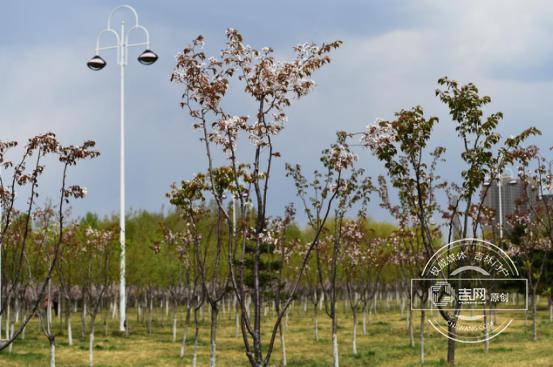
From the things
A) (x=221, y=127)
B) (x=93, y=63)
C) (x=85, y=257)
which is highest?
(x=93, y=63)

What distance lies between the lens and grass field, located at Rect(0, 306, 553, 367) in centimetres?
2691

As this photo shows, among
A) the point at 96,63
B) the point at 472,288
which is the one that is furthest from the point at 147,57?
the point at 472,288

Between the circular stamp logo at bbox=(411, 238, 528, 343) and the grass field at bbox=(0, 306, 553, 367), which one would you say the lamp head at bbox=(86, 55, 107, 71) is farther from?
the circular stamp logo at bbox=(411, 238, 528, 343)

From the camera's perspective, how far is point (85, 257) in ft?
129

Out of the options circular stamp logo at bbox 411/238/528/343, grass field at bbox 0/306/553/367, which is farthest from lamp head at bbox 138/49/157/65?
circular stamp logo at bbox 411/238/528/343

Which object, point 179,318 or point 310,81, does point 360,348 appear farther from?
point 179,318

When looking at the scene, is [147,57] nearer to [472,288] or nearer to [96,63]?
[96,63]

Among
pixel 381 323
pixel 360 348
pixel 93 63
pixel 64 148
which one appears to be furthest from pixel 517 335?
pixel 93 63

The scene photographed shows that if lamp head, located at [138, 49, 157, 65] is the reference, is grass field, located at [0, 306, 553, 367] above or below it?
below

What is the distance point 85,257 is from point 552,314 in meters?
32.7

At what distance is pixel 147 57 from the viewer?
1565 inches

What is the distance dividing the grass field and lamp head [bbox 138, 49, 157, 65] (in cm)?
1621

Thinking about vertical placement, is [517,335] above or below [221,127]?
below

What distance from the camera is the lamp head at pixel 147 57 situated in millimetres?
39625
